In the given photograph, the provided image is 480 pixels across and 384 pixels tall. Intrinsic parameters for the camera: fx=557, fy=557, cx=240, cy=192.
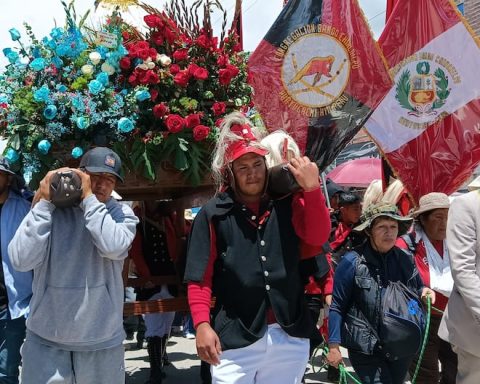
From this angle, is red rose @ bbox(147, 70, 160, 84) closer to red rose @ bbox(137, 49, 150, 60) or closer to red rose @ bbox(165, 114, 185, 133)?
red rose @ bbox(137, 49, 150, 60)

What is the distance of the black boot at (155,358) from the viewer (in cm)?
512

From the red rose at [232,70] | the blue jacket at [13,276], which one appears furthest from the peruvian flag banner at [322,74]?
the blue jacket at [13,276]

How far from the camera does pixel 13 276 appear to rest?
3.46m

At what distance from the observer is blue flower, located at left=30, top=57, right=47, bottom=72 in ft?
11.3

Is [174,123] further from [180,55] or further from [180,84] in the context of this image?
[180,55]

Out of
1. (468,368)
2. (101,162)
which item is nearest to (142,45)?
(101,162)

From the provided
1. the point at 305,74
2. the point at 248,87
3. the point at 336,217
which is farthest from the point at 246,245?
the point at 336,217

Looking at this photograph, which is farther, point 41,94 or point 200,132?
point 200,132

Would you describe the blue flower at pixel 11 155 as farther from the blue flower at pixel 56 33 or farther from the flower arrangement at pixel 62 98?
the blue flower at pixel 56 33

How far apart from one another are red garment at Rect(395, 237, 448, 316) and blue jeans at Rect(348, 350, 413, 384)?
2.24 feet

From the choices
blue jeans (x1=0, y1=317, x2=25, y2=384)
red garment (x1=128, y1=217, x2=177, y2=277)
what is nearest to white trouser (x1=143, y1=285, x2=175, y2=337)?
red garment (x1=128, y1=217, x2=177, y2=277)

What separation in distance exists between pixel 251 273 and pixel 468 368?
1.44m

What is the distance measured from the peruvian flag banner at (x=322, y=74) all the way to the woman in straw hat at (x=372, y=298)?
2.86ft

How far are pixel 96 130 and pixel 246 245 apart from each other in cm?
137
